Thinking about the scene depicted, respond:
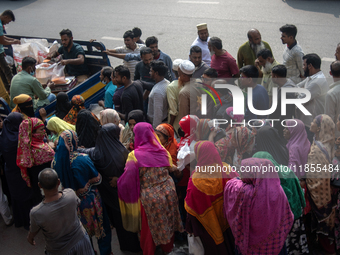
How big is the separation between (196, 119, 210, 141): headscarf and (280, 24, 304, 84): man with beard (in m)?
2.43

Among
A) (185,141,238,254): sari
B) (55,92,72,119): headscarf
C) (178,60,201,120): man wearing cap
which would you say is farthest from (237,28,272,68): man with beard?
(185,141,238,254): sari

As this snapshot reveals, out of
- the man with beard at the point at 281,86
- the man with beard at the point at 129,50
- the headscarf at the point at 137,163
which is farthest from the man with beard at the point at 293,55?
the headscarf at the point at 137,163

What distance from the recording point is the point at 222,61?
19.5 feet

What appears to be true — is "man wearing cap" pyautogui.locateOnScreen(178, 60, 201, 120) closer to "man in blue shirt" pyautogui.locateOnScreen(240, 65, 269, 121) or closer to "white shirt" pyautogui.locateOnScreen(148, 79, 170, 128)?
"white shirt" pyautogui.locateOnScreen(148, 79, 170, 128)

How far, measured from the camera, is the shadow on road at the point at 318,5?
11177mm

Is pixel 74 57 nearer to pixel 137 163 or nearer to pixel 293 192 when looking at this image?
pixel 137 163

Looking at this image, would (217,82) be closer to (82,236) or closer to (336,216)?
(336,216)

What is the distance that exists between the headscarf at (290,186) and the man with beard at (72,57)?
15.9 feet

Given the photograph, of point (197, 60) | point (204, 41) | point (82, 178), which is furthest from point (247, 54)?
point (82, 178)

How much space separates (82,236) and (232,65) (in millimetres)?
3887

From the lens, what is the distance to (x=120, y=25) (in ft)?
39.2

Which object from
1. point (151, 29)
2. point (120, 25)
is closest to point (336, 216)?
point (151, 29)

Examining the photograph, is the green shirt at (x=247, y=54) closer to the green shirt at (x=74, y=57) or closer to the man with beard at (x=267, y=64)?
the man with beard at (x=267, y=64)

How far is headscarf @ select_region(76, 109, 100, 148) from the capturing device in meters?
4.27
